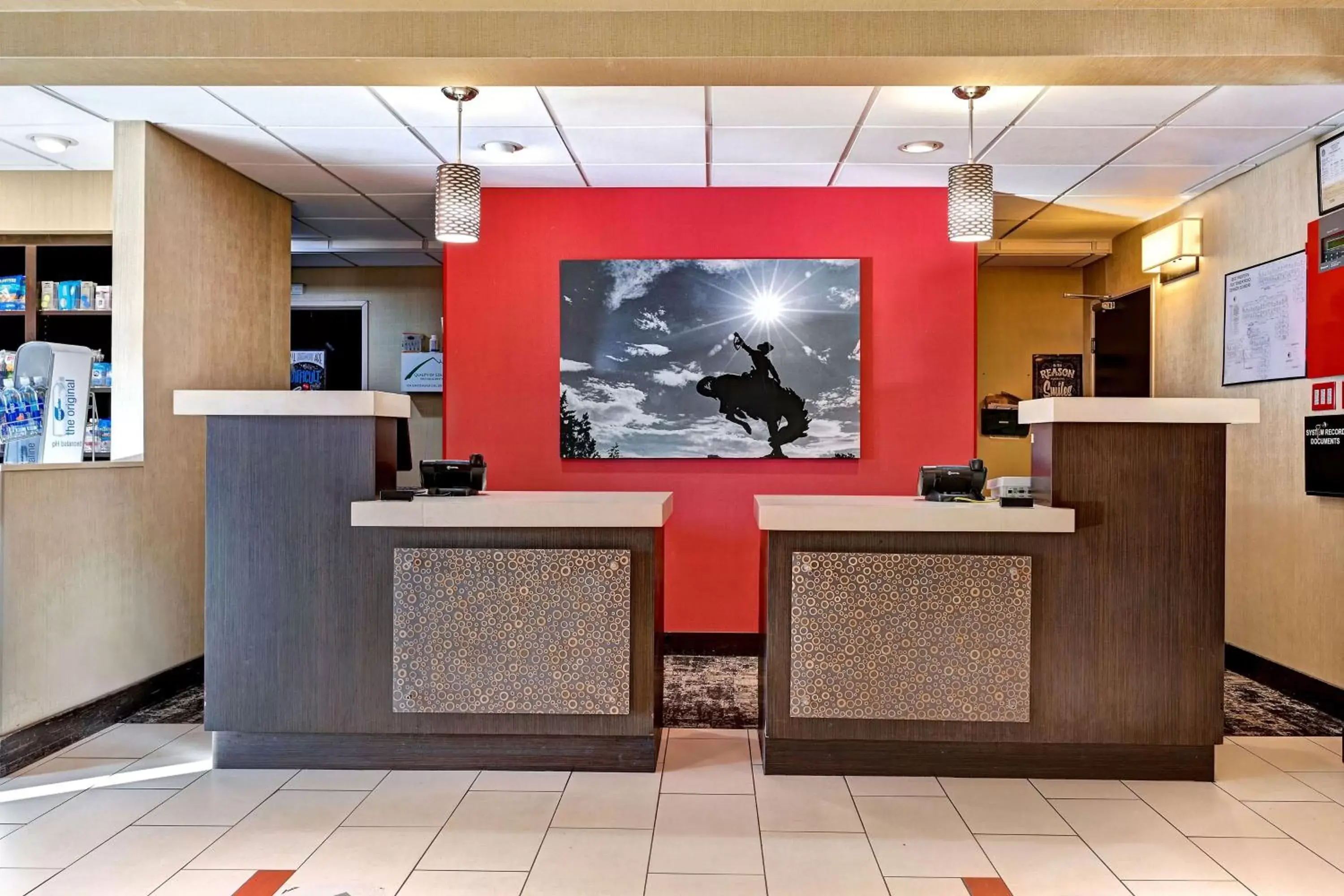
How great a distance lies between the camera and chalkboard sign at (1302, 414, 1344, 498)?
4379 mm

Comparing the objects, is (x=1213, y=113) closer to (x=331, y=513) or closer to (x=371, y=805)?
(x=331, y=513)

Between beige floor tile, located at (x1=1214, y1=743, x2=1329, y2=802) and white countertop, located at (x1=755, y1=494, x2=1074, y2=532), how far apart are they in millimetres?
1224

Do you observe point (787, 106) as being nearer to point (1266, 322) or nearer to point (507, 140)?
point (507, 140)

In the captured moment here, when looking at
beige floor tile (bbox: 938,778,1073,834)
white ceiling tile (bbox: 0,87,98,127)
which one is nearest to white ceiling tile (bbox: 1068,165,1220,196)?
beige floor tile (bbox: 938,778,1073,834)

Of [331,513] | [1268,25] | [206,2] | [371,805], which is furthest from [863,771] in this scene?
[206,2]

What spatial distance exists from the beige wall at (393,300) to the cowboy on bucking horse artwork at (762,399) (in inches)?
148

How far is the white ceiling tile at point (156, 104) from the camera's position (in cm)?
420

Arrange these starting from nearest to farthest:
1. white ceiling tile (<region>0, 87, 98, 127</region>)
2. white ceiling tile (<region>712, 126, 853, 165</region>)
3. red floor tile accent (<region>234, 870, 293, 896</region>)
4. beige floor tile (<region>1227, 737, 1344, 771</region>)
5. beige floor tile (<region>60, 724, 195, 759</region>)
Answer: red floor tile accent (<region>234, 870, 293, 896</region>) → beige floor tile (<region>1227, 737, 1344, 771</region>) → beige floor tile (<region>60, 724, 195, 759</region>) → white ceiling tile (<region>0, 87, 98, 127</region>) → white ceiling tile (<region>712, 126, 853, 165</region>)

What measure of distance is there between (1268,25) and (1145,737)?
2.79 m

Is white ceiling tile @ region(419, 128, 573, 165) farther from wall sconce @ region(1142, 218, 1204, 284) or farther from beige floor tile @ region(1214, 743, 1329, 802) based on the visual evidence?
beige floor tile @ region(1214, 743, 1329, 802)

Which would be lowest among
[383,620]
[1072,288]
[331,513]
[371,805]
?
[371,805]

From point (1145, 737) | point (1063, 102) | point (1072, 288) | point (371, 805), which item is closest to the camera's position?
point (371, 805)

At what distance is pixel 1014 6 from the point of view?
330 centimetres

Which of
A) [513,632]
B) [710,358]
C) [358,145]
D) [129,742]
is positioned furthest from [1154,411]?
[129,742]
